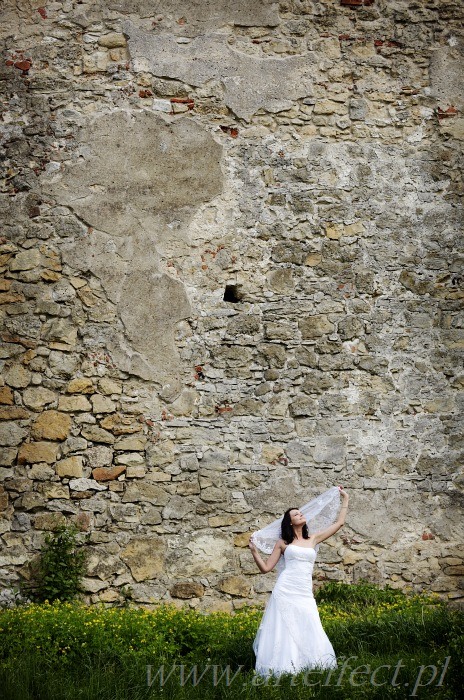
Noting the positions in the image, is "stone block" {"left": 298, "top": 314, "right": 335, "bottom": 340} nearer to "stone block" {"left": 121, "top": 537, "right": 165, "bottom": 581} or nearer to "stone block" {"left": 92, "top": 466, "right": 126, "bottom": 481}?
"stone block" {"left": 92, "top": 466, "right": 126, "bottom": 481}

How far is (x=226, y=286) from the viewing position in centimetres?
809

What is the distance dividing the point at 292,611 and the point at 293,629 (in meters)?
0.13

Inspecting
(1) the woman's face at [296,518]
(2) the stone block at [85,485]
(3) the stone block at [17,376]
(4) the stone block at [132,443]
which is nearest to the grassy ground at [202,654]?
(1) the woman's face at [296,518]

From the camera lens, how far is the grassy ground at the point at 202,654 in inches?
200

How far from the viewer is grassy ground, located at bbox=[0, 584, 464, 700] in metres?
5.09

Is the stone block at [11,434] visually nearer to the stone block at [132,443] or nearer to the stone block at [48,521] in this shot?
the stone block at [48,521]

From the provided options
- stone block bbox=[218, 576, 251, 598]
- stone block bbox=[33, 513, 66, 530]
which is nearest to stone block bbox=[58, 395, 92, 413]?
stone block bbox=[33, 513, 66, 530]

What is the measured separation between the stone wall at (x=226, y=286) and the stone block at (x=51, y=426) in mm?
20

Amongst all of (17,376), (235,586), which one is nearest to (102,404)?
(17,376)

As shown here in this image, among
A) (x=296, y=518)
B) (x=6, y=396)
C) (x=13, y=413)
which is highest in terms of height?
(x=296, y=518)

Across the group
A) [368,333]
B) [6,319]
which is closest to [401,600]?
[368,333]

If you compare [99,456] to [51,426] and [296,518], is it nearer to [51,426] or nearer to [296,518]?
[51,426]

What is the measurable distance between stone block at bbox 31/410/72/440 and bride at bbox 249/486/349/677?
2390 mm

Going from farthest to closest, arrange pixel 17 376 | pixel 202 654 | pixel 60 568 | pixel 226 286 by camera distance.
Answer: pixel 226 286 → pixel 17 376 → pixel 60 568 → pixel 202 654
